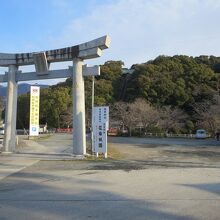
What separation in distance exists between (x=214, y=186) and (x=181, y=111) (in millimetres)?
53801

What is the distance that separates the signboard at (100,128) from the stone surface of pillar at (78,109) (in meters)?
0.70

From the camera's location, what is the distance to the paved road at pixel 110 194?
7492 millimetres

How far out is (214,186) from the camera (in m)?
10.9

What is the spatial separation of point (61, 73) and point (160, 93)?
151 ft

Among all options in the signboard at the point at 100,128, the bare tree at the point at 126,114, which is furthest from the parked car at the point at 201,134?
the signboard at the point at 100,128

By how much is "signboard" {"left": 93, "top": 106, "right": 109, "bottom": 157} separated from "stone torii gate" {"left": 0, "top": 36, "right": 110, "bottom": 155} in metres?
0.61

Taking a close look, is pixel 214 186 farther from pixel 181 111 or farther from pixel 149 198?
pixel 181 111

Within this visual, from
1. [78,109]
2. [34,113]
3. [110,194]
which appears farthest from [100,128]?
[34,113]

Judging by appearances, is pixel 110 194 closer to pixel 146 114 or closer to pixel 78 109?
pixel 78 109

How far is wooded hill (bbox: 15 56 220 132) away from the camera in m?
63.6

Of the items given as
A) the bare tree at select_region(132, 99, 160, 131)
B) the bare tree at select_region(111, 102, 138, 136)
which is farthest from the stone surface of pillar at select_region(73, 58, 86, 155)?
the bare tree at select_region(111, 102, 138, 136)

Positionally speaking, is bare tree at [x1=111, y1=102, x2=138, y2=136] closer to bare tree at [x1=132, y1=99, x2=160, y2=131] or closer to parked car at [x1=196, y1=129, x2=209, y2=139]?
bare tree at [x1=132, y1=99, x2=160, y2=131]

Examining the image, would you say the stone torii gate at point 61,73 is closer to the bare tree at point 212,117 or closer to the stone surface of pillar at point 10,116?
the stone surface of pillar at point 10,116

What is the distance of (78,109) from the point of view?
20.7 meters
